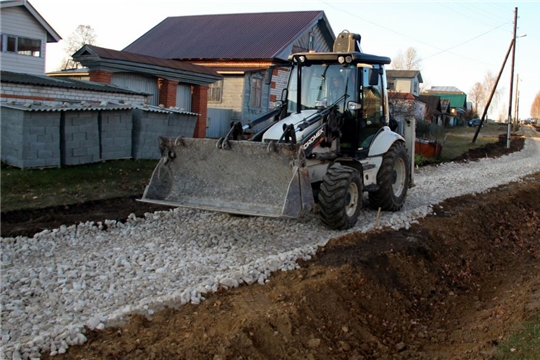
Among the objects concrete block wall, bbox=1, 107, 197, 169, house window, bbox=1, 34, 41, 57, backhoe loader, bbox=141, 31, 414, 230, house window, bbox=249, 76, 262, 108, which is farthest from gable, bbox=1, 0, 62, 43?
backhoe loader, bbox=141, 31, 414, 230

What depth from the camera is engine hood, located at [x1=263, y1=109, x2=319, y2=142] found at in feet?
29.3

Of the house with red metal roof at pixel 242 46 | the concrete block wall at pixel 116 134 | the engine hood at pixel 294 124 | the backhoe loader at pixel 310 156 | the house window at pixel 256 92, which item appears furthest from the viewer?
the house window at pixel 256 92

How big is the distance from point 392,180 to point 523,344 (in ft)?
19.1

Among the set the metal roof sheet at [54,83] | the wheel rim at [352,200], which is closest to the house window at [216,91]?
the metal roof sheet at [54,83]

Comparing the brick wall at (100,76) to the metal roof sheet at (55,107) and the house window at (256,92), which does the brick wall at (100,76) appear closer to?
the metal roof sheet at (55,107)

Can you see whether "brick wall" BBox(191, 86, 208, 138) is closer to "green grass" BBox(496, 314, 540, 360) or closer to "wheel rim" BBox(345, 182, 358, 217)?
"wheel rim" BBox(345, 182, 358, 217)

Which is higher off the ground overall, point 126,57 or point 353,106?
point 126,57

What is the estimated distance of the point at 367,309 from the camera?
6.43 meters

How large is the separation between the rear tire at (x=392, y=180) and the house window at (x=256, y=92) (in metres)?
17.0

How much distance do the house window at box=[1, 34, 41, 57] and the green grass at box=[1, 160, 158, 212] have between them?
12.7 meters

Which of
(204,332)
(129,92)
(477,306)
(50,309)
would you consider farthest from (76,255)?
(129,92)

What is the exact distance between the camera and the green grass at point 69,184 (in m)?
10.9

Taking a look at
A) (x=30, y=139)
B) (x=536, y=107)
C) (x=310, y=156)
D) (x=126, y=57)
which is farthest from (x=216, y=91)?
(x=536, y=107)

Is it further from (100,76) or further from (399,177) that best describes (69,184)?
(100,76)
